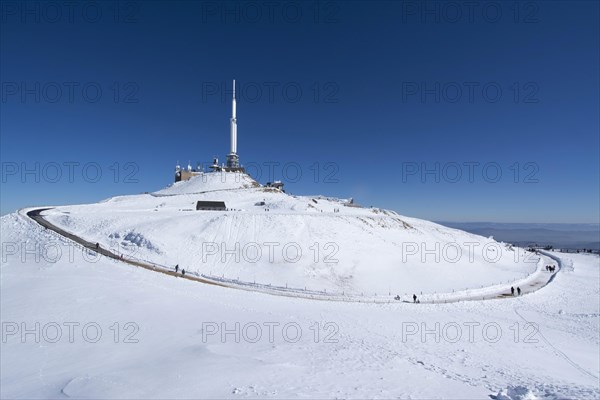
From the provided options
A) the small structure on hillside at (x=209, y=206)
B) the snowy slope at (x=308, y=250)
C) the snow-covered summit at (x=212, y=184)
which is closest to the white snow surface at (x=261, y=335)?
the snowy slope at (x=308, y=250)

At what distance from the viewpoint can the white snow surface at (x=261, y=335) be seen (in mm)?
11656

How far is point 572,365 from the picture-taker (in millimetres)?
17953

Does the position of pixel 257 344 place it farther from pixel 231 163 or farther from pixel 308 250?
pixel 231 163

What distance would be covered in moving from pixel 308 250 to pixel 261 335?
2737 cm

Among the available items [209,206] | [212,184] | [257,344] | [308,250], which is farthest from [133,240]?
[212,184]

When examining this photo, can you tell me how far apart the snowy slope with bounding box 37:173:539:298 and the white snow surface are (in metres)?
0.49

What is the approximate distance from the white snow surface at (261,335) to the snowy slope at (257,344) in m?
0.08

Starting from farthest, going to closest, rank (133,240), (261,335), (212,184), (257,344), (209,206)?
(212,184) → (209,206) → (133,240) → (261,335) → (257,344)

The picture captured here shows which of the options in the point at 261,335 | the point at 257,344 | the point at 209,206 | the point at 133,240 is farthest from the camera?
the point at 209,206

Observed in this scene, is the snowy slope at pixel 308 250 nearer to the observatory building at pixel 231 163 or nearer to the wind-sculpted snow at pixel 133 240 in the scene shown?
the wind-sculpted snow at pixel 133 240

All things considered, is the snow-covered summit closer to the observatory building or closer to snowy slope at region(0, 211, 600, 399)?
the observatory building

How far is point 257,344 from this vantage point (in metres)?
15.7

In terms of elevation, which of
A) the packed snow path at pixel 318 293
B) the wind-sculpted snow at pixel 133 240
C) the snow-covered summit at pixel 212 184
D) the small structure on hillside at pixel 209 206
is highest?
the snow-covered summit at pixel 212 184

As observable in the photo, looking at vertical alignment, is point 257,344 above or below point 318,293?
above
